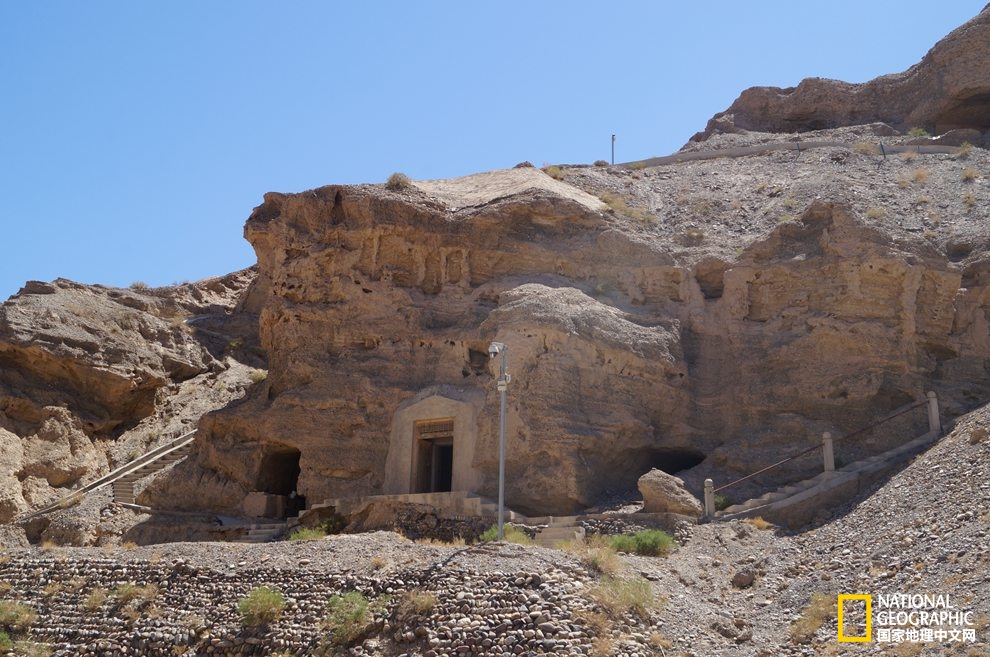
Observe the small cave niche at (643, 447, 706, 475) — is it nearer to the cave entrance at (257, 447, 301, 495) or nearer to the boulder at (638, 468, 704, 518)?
the boulder at (638, 468, 704, 518)

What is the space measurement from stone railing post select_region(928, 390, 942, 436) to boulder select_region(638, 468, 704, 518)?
18.4 ft

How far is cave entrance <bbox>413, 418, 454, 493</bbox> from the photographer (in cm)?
2608

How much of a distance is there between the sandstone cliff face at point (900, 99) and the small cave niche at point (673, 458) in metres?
19.1

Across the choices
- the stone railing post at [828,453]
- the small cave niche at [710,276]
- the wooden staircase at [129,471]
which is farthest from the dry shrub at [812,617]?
the wooden staircase at [129,471]

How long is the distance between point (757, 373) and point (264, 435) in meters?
12.3

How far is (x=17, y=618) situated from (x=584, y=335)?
13.3 metres

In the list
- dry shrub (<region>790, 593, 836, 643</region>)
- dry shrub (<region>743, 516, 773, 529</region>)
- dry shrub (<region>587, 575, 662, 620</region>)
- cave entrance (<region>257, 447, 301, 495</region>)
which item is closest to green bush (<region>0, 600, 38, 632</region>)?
cave entrance (<region>257, 447, 301, 495</region>)

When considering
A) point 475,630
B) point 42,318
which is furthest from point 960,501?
point 42,318

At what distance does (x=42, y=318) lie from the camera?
30.6m

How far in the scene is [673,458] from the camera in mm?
26297

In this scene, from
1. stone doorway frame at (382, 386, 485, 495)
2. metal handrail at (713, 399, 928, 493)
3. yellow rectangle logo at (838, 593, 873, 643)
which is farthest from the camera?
stone doorway frame at (382, 386, 485, 495)

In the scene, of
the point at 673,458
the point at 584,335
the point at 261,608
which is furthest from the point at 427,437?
the point at 261,608

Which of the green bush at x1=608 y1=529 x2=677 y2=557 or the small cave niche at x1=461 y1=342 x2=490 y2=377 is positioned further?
the small cave niche at x1=461 y1=342 x2=490 y2=377

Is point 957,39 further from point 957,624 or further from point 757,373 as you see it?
point 957,624
